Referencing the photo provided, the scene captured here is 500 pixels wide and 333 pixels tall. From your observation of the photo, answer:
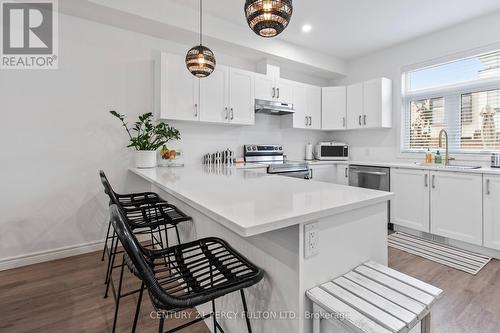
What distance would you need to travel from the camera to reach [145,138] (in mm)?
2955

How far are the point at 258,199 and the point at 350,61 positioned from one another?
4567mm

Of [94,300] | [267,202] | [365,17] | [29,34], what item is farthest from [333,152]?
[29,34]

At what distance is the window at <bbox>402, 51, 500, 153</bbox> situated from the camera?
3.28 metres

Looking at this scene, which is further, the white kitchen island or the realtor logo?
the realtor logo

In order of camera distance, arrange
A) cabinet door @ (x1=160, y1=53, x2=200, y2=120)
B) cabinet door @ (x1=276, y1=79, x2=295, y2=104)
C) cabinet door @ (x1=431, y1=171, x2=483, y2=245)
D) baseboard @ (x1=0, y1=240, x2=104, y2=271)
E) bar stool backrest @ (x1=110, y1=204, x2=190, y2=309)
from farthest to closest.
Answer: cabinet door @ (x1=276, y1=79, x2=295, y2=104) < cabinet door @ (x1=160, y1=53, x2=200, y2=120) < cabinet door @ (x1=431, y1=171, x2=483, y2=245) < baseboard @ (x1=0, y1=240, x2=104, y2=271) < bar stool backrest @ (x1=110, y1=204, x2=190, y2=309)

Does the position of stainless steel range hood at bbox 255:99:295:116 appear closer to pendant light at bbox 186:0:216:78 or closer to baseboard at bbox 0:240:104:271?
pendant light at bbox 186:0:216:78

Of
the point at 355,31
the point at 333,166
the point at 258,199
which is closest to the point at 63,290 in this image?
the point at 258,199

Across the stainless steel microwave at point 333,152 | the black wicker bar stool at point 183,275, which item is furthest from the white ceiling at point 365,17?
the black wicker bar stool at point 183,275

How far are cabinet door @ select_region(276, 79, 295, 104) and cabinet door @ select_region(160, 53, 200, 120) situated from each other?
1353 millimetres

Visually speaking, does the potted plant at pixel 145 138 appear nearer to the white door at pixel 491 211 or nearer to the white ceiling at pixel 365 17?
the white ceiling at pixel 365 17

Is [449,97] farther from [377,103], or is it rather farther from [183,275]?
[183,275]

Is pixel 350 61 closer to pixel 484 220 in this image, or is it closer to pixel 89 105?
pixel 484 220

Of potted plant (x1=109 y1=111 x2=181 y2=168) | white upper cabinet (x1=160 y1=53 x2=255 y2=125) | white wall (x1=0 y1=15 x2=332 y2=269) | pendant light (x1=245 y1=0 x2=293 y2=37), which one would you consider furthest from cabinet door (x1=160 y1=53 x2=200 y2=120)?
pendant light (x1=245 y1=0 x2=293 y2=37)

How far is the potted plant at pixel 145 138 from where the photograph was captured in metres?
2.92
